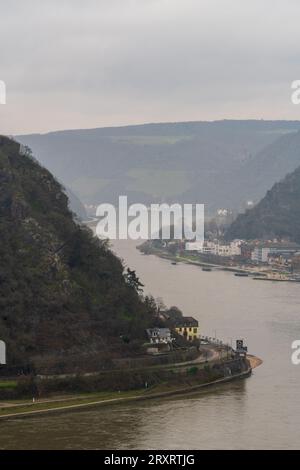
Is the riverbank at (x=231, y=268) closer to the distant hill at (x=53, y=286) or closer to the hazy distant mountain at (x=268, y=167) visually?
the distant hill at (x=53, y=286)

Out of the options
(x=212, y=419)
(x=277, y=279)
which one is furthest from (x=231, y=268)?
(x=212, y=419)

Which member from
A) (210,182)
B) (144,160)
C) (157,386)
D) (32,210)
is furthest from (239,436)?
(144,160)

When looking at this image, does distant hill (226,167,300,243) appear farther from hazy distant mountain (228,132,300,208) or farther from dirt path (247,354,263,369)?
hazy distant mountain (228,132,300,208)

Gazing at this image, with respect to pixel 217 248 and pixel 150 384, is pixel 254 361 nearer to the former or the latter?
pixel 150 384

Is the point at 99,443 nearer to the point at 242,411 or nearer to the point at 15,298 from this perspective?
the point at 242,411

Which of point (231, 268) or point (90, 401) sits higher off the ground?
point (231, 268)

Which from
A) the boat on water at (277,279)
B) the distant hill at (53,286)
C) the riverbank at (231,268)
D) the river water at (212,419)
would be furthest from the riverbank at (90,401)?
the riverbank at (231,268)
